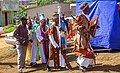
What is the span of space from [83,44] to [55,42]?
874 millimetres

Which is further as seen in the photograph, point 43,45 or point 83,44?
point 43,45

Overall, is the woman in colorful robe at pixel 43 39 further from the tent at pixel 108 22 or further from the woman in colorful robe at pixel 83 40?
the tent at pixel 108 22

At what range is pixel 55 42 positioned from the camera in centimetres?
840

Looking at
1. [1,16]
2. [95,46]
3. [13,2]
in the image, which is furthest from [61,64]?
[13,2]


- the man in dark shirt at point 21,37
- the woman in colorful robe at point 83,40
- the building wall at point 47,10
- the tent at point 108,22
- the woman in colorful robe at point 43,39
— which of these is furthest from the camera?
the building wall at point 47,10

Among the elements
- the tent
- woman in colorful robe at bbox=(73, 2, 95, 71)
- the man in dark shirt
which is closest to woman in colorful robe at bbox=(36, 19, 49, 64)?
the man in dark shirt

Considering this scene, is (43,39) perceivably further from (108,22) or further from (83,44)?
(108,22)

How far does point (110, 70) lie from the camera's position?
819 cm

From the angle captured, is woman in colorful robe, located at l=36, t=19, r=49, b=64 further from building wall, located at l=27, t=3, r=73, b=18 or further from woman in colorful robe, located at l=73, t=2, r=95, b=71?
building wall, located at l=27, t=3, r=73, b=18

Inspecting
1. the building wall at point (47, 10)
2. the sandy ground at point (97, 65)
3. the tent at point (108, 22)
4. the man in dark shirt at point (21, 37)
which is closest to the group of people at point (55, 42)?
the man in dark shirt at point (21, 37)

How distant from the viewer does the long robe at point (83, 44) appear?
26.2ft

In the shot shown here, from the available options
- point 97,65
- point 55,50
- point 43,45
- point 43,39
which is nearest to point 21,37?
point 43,39

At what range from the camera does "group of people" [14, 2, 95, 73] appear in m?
8.05

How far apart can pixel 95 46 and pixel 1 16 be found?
30.3 m
